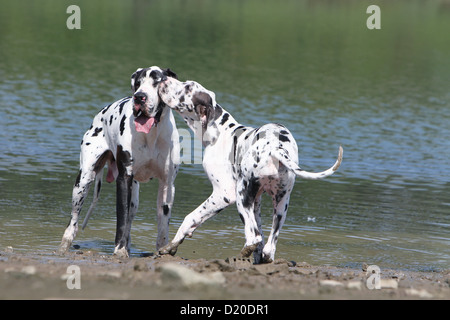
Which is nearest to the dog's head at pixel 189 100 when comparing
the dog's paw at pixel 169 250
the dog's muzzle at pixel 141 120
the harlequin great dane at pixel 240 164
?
the harlequin great dane at pixel 240 164

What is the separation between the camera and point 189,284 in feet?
19.7

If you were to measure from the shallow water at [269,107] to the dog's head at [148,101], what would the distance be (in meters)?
1.62

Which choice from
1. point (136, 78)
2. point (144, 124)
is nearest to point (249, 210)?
point (144, 124)

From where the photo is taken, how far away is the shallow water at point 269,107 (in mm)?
10602

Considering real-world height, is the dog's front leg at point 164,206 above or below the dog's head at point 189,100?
Result: below

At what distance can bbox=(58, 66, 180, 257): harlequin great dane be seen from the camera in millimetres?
8547

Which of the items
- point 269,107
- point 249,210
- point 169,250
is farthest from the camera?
point 269,107

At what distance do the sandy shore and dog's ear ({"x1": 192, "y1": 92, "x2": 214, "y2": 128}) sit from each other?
5.50ft

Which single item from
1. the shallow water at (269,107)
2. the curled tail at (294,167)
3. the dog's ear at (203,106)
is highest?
the dog's ear at (203,106)

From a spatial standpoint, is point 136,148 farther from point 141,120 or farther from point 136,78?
point 136,78

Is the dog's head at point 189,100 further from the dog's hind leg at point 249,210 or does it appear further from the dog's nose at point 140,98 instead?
the dog's hind leg at point 249,210

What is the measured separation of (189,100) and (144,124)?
51cm
